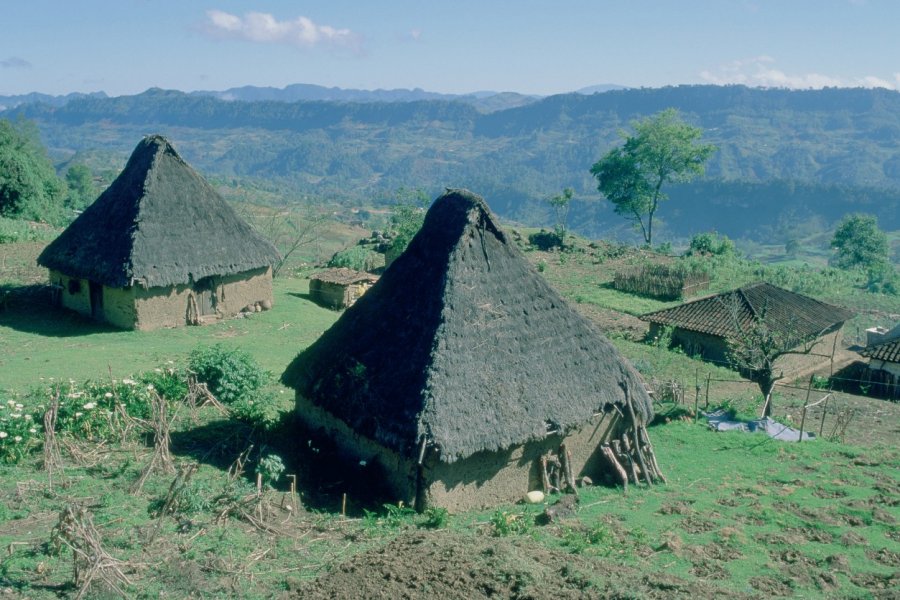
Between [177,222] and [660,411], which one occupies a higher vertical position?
[177,222]

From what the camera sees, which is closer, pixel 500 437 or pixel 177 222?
pixel 500 437

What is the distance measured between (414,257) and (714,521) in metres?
6.81

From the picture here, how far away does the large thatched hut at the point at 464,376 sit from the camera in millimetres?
11641

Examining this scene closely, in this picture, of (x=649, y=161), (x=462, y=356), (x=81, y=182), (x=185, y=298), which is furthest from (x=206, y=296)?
(x=81, y=182)

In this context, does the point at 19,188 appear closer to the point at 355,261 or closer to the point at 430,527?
the point at 355,261

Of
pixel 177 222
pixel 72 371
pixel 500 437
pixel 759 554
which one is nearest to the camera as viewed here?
pixel 759 554

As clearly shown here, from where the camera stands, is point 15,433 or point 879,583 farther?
point 15,433

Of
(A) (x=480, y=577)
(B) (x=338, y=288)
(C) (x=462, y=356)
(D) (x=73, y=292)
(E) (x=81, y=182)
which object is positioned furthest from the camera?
(E) (x=81, y=182)

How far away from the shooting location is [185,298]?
2280 centimetres

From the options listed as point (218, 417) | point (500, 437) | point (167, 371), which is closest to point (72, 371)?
point (167, 371)

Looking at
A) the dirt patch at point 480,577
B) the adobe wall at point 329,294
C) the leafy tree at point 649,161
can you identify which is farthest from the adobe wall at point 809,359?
the leafy tree at point 649,161

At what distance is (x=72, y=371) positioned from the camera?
17.4 meters

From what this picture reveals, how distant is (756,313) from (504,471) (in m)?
16.1

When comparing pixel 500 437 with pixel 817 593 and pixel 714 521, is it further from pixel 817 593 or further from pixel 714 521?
pixel 817 593
